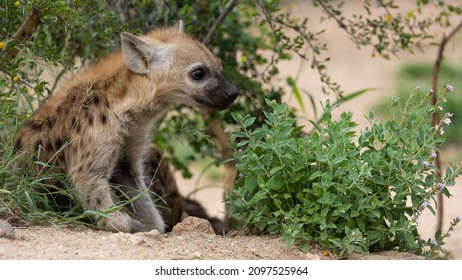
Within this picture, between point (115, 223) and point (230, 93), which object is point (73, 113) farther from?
point (230, 93)

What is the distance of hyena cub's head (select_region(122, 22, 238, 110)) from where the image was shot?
4703 millimetres

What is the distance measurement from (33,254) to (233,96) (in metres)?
1.64

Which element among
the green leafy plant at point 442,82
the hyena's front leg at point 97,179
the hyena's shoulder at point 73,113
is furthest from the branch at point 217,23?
the green leafy plant at point 442,82

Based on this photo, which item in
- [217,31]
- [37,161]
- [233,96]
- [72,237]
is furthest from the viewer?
[217,31]

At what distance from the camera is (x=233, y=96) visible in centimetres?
475

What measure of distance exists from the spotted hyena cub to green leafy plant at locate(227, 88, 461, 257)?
0.75 metres

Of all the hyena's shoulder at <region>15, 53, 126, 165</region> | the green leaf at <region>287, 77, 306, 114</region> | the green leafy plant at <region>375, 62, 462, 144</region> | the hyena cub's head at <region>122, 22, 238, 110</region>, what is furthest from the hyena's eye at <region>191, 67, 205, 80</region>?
the green leafy plant at <region>375, 62, 462, 144</region>

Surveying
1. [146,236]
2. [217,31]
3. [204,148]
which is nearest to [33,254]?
[146,236]

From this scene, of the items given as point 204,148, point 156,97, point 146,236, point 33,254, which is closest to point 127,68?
point 156,97

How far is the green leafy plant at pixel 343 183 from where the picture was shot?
12.8 ft

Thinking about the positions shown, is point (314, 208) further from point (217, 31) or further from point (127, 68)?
point (217, 31)

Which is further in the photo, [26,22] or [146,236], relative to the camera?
[26,22]

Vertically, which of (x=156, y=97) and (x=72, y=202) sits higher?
(x=156, y=97)

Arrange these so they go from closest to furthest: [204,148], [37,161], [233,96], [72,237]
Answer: [72,237] < [37,161] < [233,96] < [204,148]
